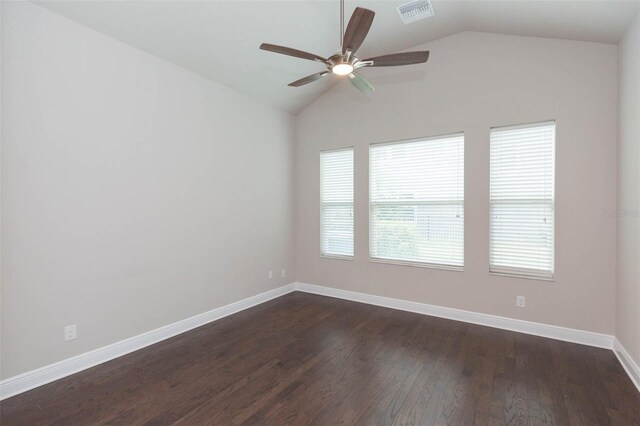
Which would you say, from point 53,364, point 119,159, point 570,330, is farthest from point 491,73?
point 53,364

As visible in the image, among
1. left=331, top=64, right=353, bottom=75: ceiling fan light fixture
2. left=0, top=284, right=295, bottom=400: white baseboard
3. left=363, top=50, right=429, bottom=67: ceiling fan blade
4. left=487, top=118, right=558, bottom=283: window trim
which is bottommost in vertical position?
left=0, top=284, right=295, bottom=400: white baseboard

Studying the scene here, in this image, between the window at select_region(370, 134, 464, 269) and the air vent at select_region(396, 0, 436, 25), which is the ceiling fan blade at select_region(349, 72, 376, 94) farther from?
the window at select_region(370, 134, 464, 269)

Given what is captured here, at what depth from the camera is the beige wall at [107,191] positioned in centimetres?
227

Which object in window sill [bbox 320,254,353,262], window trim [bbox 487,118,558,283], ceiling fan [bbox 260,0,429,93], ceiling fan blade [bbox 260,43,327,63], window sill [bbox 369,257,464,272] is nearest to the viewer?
ceiling fan [bbox 260,0,429,93]

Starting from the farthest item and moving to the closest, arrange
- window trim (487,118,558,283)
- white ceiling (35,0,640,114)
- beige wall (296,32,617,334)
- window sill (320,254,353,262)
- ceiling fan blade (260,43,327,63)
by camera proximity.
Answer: window sill (320,254,353,262)
window trim (487,118,558,283)
beige wall (296,32,617,334)
white ceiling (35,0,640,114)
ceiling fan blade (260,43,327,63)

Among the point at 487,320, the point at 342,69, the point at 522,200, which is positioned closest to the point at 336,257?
the point at 487,320

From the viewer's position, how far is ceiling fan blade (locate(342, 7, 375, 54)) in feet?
6.11

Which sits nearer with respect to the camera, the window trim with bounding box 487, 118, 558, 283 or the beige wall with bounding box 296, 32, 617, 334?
the beige wall with bounding box 296, 32, 617, 334

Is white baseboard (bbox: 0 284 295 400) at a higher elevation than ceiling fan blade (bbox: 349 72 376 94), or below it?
below

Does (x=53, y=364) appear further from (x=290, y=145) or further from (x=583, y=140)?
(x=583, y=140)

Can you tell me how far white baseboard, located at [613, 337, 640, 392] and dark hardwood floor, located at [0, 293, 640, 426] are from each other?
58mm

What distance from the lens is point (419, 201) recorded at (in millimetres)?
4016

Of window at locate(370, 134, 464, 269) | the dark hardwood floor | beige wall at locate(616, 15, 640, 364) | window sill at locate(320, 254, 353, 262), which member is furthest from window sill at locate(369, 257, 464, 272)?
beige wall at locate(616, 15, 640, 364)

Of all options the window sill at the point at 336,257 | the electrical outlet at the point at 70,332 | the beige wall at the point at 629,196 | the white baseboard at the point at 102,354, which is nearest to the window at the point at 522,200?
the beige wall at the point at 629,196
